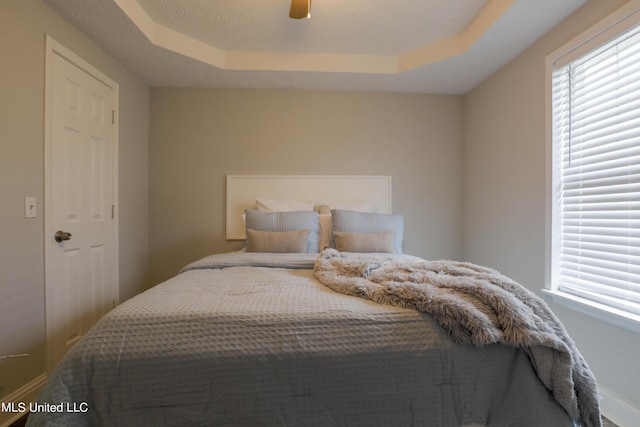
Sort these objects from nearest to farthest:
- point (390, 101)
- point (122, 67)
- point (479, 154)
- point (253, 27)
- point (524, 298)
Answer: point (524, 298)
point (253, 27)
point (122, 67)
point (479, 154)
point (390, 101)

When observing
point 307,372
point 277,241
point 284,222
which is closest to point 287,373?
point 307,372

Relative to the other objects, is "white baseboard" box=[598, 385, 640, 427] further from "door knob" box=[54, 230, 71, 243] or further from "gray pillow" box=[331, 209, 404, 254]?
"door knob" box=[54, 230, 71, 243]

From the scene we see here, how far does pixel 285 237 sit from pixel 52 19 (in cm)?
197

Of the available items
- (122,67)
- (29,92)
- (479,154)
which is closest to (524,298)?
(479,154)

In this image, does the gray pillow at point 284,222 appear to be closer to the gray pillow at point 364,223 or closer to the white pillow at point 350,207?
the gray pillow at point 364,223

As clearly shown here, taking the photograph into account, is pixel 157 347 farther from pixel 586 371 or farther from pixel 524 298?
pixel 586 371

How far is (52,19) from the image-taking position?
→ 1849mm

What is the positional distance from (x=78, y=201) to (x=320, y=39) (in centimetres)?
211

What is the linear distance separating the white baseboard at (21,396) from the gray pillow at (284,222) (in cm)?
152

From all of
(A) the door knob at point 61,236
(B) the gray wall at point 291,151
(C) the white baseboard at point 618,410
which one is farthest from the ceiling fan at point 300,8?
(C) the white baseboard at point 618,410

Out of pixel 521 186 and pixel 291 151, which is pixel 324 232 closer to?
pixel 291 151

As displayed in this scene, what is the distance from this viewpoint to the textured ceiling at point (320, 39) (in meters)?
1.99

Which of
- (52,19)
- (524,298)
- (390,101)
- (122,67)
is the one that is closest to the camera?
(524,298)

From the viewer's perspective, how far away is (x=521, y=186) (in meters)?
2.33
